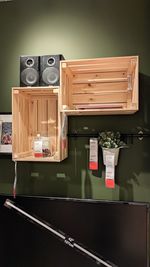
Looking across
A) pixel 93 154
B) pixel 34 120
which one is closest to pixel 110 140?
pixel 93 154

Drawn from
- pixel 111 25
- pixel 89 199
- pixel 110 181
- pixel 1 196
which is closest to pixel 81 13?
pixel 111 25

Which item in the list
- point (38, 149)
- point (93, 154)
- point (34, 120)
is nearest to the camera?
point (38, 149)

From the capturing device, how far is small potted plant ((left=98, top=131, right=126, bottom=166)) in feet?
5.33

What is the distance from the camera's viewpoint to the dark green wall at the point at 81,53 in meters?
1.72

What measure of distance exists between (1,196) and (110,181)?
0.78 meters

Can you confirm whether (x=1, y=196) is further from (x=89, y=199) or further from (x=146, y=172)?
(x=146, y=172)

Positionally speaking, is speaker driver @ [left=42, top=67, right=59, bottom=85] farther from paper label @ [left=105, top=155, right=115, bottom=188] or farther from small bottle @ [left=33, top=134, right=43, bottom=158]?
paper label @ [left=105, top=155, right=115, bottom=188]

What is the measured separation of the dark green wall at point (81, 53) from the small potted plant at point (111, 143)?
0.26 feet

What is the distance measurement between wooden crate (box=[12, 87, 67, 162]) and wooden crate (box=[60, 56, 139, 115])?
0.13 m

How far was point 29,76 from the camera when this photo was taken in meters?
1.68

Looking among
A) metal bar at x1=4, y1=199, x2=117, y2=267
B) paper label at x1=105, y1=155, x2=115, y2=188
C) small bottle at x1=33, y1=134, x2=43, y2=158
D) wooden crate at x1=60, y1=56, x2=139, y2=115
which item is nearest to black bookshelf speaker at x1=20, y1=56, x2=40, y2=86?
wooden crate at x1=60, y1=56, x2=139, y2=115

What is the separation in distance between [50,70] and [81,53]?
1.01ft

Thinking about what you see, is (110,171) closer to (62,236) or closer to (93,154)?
(93,154)

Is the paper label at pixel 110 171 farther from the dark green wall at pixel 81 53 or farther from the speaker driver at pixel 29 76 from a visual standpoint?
the speaker driver at pixel 29 76
